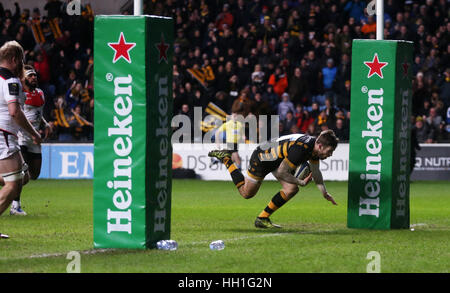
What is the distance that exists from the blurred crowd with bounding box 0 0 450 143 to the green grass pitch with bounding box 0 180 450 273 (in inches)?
279

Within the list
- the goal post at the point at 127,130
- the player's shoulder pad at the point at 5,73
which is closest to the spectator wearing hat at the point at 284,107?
the player's shoulder pad at the point at 5,73

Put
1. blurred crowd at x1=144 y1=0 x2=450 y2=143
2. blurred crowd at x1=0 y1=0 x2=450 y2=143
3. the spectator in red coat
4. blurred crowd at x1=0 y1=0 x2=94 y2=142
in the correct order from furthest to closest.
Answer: the spectator in red coat < blurred crowd at x1=0 y1=0 x2=94 y2=142 < blurred crowd at x1=0 y1=0 x2=450 y2=143 < blurred crowd at x1=144 y1=0 x2=450 y2=143

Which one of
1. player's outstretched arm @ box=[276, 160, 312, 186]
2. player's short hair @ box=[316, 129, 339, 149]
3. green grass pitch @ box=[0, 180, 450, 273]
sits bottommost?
green grass pitch @ box=[0, 180, 450, 273]

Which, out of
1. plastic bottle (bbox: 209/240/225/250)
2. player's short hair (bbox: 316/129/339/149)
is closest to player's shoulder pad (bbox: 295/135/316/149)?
player's short hair (bbox: 316/129/339/149)

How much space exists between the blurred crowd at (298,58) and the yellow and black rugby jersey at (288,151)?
11914 mm

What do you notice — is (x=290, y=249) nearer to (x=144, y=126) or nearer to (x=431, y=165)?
(x=144, y=126)

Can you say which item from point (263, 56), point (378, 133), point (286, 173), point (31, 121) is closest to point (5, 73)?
point (286, 173)

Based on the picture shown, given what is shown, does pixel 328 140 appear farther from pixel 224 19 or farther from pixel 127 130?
pixel 224 19

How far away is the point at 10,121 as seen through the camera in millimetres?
10945

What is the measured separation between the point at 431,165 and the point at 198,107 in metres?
6.63

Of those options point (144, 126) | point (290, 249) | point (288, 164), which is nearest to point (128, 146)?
point (144, 126)

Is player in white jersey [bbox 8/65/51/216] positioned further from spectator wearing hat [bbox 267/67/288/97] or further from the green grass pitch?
spectator wearing hat [bbox 267/67/288/97]

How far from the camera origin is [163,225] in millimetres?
10414

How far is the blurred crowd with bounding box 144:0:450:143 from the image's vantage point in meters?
26.5
